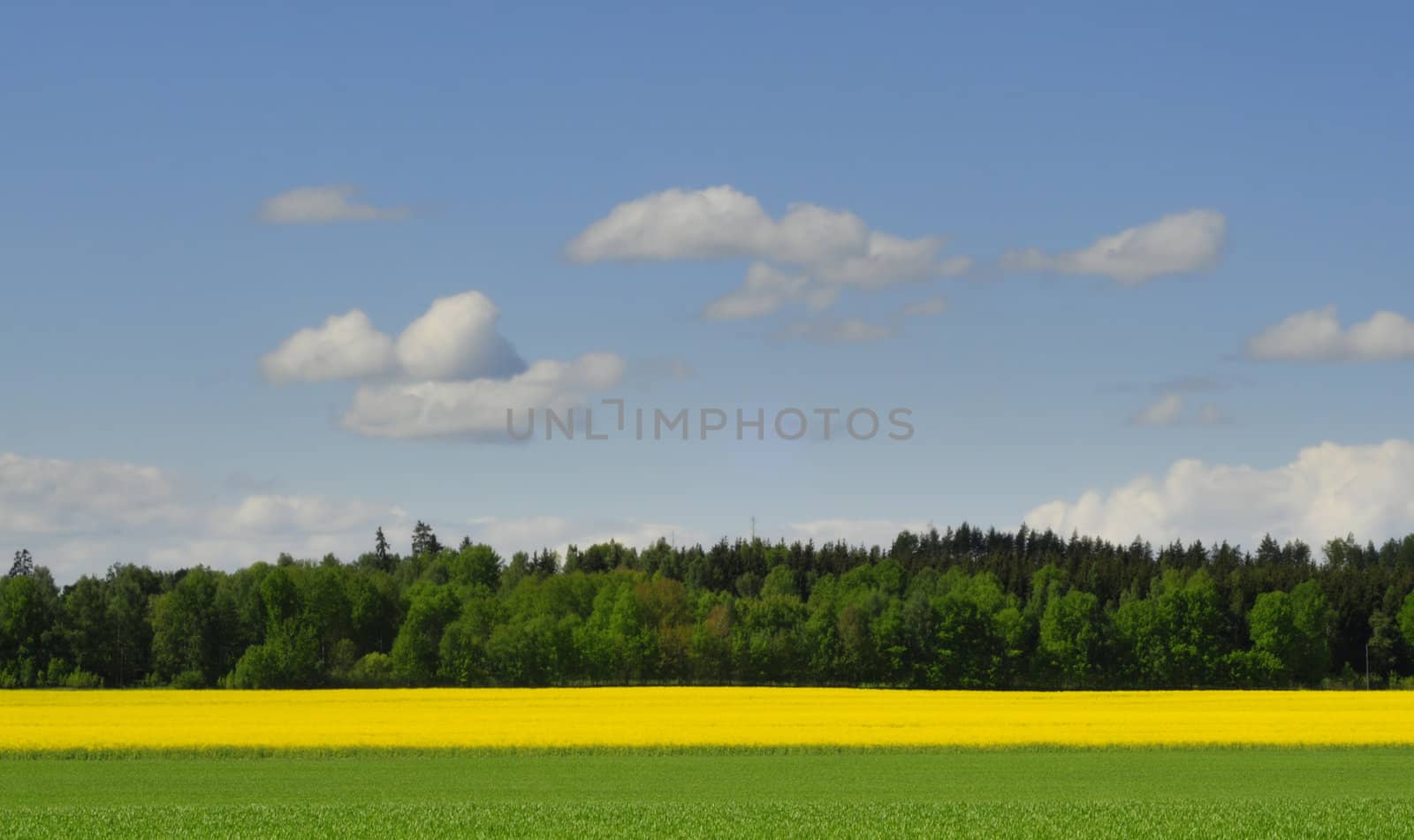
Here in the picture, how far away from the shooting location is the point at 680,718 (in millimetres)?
66688

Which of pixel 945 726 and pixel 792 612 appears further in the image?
pixel 792 612

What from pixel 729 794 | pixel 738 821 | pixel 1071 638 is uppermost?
pixel 1071 638

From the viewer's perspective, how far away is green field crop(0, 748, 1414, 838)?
94.6 feet

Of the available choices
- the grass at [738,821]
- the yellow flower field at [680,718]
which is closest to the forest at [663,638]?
the yellow flower field at [680,718]

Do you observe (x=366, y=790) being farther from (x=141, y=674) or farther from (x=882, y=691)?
(x=141, y=674)

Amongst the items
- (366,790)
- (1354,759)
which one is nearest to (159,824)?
(366,790)

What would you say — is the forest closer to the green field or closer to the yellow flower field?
the yellow flower field

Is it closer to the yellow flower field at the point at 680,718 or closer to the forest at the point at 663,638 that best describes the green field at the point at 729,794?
the yellow flower field at the point at 680,718

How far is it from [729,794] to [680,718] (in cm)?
2836

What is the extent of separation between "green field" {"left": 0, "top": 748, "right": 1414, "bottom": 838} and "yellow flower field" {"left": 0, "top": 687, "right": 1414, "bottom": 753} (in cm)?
332

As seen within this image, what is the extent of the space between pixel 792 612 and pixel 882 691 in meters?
26.4

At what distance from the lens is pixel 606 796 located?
3803cm

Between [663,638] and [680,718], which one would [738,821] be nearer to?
[680,718]

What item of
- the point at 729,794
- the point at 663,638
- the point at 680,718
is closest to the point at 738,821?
the point at 729,794
